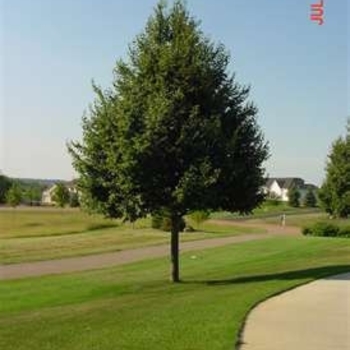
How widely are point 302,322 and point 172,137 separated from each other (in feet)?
23.8

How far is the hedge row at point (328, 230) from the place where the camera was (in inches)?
1625

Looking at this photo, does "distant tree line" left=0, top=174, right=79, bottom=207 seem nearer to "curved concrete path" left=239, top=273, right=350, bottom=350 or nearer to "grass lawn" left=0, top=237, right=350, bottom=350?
"grass lawn" left=0, top=237, right=350, bottom=350

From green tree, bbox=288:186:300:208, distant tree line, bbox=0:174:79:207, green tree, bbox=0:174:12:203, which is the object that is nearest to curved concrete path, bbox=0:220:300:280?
distant tree line, bbox=0:174:79:207

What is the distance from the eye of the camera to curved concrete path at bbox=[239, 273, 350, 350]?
9177mm

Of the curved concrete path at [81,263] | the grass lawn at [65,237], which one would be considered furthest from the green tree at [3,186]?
the curved concrete path at [81,263]

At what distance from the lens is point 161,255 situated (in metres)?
28.0

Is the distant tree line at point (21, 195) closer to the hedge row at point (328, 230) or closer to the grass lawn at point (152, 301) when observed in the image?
the hedge row at point (328, 230)

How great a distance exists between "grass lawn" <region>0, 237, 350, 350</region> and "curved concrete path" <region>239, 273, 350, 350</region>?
0.29m

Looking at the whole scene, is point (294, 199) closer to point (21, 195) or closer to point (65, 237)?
point (21, 195)

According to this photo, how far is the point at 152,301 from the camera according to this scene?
13.7 metres

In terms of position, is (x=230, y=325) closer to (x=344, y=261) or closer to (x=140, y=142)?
(x=140, y=142)

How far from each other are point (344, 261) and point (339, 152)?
40.2 ft

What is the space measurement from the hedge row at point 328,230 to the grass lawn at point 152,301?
557 inches

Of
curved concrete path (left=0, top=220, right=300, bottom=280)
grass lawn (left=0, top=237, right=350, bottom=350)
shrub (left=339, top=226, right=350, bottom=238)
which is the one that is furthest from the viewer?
shrub (left=339, top=226, right=350, bottom=238)
